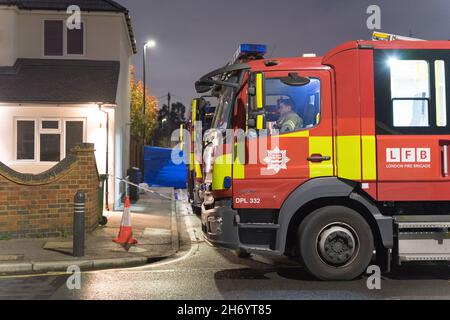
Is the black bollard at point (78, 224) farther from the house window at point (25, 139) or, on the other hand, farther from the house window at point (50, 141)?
the house window at point (25, 139)

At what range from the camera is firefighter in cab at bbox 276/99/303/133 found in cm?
691

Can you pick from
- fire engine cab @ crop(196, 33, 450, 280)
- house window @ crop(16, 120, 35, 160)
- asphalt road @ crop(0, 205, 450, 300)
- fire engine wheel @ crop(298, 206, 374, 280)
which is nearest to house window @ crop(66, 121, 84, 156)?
house window @ crop(16, 120, 35, 160)

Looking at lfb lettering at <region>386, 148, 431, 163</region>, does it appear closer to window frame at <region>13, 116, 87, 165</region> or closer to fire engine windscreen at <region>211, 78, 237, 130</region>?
fire engine windscreen at <region>211, 78, 237, 130</region>

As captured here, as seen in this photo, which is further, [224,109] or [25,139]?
[25,139]

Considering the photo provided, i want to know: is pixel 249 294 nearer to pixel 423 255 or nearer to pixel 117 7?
pixel 423 255

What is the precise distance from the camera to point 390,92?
6984 millimetres

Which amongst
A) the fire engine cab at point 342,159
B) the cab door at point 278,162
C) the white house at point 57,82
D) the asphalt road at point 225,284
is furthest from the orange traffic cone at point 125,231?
the white house at point 57,82

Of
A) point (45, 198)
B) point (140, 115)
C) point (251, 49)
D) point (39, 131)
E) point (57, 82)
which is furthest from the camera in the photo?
point (140, 115)

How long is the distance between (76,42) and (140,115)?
1397 cm

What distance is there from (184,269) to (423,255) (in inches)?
139

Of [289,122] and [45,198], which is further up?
[289,122]

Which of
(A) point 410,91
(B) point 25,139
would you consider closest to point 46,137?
(B) point 25,139

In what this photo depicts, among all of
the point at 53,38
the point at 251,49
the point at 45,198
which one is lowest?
the point at 45,198

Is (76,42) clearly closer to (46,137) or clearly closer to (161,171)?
(46,137)
